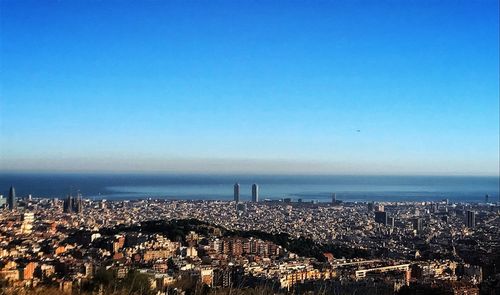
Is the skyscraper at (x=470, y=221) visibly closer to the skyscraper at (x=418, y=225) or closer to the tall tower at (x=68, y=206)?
the skyscraper at (x=418, y=225)

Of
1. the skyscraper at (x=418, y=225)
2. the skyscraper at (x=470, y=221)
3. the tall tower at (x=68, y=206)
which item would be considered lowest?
the skyscraper at (x=418, y=225)

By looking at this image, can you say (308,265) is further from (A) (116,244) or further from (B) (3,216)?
(B) (3,216)

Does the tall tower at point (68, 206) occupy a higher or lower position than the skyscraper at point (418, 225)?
higher

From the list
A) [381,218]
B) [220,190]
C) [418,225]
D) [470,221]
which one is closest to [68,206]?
[381,218]

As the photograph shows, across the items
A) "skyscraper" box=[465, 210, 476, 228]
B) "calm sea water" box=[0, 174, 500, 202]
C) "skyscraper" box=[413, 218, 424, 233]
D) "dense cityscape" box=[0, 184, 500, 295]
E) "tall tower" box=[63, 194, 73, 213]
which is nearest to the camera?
"dense cityscape" box=[0, 184, 500, 295]

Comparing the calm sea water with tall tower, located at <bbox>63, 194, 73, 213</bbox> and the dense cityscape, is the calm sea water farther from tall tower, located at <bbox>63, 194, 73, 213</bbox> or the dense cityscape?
the dense cityscape

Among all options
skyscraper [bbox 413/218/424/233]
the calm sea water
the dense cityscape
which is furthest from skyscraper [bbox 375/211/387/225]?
the calm sea water

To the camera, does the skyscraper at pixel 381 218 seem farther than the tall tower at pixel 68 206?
Yes

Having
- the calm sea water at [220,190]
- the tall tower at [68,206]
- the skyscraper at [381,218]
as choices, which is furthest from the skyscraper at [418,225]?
the calm sea water at [220,190]
